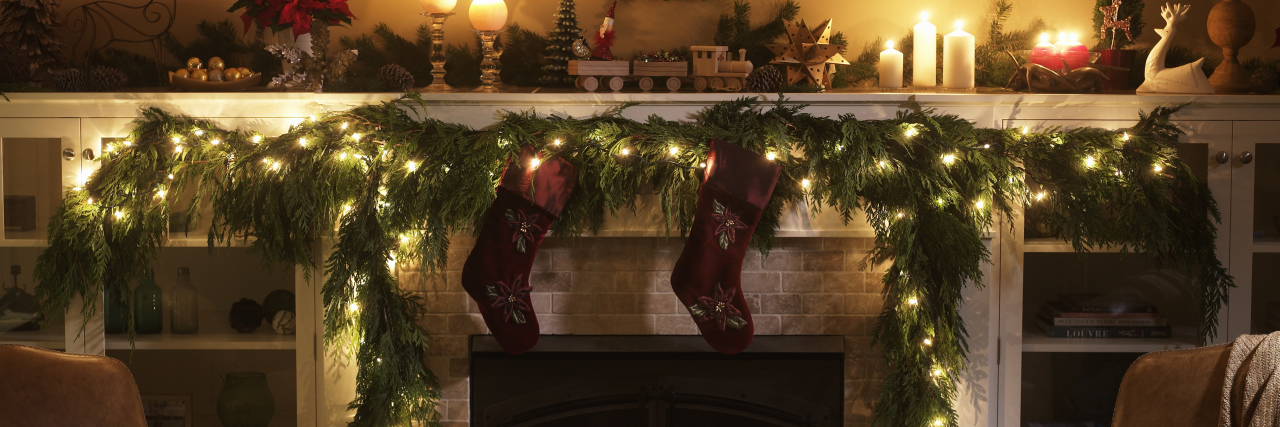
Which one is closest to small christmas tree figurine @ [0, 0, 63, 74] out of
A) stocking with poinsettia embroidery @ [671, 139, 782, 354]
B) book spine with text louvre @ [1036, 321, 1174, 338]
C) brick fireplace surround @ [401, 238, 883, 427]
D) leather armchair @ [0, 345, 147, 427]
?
leather armchair @ [0, 345, 147, 427]

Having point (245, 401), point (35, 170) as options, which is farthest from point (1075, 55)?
point (35, 170)

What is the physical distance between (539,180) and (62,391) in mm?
1049


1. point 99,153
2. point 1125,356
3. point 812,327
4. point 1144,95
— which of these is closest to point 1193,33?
point 1144,95

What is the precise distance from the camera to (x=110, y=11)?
241cm

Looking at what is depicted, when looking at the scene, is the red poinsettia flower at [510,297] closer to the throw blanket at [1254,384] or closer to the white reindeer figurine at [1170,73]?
the throw blanket at [1254,384]

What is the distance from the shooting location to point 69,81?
207 centimetres

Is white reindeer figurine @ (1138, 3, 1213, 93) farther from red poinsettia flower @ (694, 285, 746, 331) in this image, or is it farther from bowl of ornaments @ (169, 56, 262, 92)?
bowl of ornaments @ (169, 56, 262, 92)

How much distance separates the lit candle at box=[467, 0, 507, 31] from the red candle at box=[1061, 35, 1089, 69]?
1.46m

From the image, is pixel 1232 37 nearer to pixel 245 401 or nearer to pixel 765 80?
pixel 765 80

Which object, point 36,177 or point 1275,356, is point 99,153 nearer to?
point 36,177

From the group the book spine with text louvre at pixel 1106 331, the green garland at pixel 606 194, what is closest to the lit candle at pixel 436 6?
the green garland at pixel 606 194

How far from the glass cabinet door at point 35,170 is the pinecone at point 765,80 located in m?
1.67

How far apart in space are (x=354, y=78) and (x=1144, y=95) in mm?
1966

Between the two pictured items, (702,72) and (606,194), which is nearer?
(606,194)
